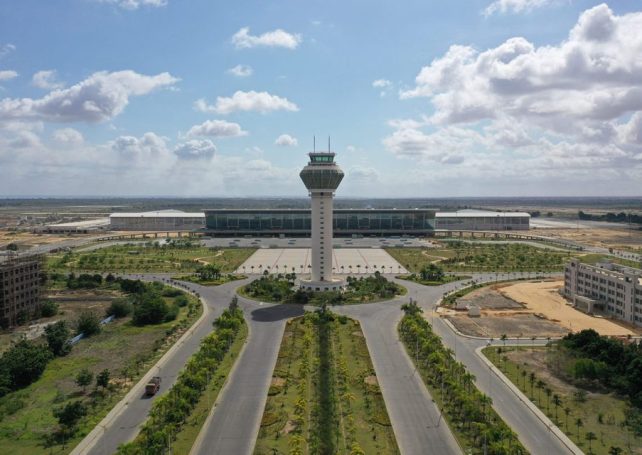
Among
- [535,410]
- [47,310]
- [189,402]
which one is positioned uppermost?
[47,310]

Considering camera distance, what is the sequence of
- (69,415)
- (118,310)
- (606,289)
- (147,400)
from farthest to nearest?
1. (606,289)
2. (118,310)
3. (147,400)
4. (69,415)

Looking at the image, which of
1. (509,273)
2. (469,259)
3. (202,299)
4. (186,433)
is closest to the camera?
(186,433)

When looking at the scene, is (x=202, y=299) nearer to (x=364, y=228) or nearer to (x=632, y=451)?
(x=632, y=451)

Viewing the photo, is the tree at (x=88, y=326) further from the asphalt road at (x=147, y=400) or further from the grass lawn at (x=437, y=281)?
the grass lawn at (x=437, y=281)

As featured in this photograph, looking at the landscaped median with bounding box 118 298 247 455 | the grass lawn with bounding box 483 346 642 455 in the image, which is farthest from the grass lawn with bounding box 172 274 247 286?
the grass lawn with bounding box 483 346 642 455

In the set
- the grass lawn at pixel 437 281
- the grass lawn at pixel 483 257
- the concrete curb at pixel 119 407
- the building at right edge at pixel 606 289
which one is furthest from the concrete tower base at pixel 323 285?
the building at right edge at pixel 606 289

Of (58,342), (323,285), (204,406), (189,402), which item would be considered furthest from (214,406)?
(323,285)

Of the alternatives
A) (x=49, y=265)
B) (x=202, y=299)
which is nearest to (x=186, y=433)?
(x=202, y=299)

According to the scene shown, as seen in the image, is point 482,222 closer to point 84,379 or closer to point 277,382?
point 277,382
